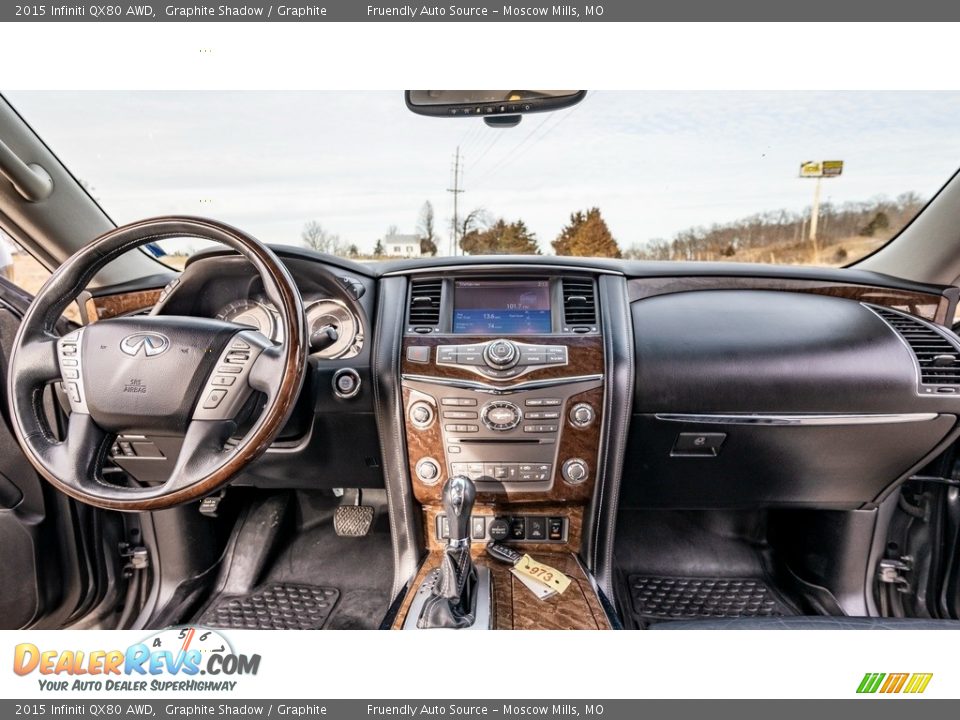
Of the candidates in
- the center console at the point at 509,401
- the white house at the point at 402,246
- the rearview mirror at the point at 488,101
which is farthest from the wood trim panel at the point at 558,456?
the rearview mirror at the point at 488,101

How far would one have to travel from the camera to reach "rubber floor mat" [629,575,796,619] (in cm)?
213

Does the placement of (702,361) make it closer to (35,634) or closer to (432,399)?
(432,399)

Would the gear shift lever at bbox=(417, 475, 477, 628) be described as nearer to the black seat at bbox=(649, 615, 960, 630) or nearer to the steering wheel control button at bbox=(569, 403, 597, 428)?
the steering wheel control button at bbox=(569, 403, 597, 428)

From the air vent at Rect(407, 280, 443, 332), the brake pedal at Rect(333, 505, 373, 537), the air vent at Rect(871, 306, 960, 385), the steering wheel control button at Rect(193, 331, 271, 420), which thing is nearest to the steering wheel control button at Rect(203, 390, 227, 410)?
the steering wheel control button at Rect(193, 331, 271, 420)

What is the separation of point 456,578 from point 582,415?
24.8 inches

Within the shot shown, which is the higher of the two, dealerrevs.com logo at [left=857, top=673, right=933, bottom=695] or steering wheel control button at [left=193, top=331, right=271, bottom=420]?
steering wheel control button at [left=193, top=331, right=271, bottom=420]

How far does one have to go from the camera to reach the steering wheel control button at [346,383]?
188cm

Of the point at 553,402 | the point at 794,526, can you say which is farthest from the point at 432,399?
the point at 794,526

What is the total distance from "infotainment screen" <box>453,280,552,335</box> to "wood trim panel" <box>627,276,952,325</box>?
36 centimetres

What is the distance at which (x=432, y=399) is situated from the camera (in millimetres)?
1799

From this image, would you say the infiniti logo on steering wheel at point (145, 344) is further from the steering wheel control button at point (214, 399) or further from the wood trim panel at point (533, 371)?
the wood trim panel at point (533, 371)

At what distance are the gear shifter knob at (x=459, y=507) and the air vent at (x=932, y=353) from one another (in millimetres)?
1528

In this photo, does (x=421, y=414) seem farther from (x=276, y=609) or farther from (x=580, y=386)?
(x=276, y=609)

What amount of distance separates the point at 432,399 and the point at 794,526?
169 cm
